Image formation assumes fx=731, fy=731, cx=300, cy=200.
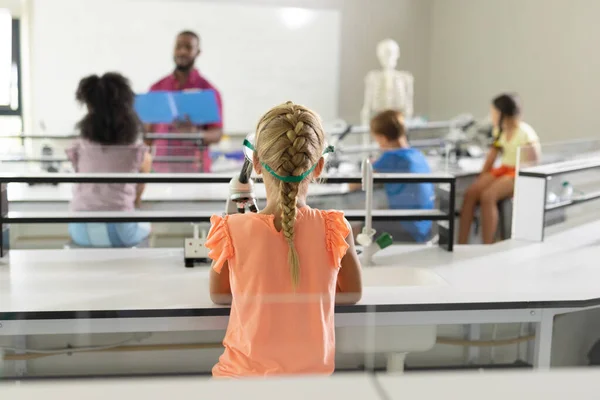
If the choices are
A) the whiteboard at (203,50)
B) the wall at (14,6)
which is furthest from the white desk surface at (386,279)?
the wall at (14,6)

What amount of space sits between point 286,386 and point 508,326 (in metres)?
0.75

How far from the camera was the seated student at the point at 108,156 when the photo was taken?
2145 millimetres

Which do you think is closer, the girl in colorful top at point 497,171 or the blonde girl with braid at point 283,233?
the blonde girl with braid at point 283,233

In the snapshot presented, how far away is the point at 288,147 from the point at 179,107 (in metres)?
2.24

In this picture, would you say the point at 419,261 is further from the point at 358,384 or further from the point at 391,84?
the point at 391,84

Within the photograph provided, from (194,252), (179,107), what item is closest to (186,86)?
(179,107)

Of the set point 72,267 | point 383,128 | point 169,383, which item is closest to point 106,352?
point 169,383

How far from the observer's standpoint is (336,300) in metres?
1.35

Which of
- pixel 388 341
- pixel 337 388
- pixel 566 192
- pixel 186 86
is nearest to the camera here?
pixel 337 388

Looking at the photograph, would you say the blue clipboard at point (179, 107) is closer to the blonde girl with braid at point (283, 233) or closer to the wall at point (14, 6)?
the blonde girl with braid at point (283, 233)

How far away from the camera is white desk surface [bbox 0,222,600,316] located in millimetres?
1579

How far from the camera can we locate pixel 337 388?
0.62 metres

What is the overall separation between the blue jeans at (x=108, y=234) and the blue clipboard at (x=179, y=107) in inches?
45.7

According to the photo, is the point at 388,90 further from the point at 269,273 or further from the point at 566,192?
the point at 269,273
